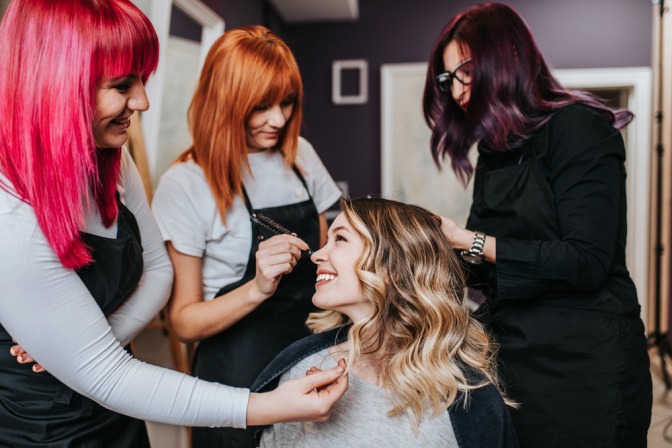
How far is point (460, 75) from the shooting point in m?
1.52

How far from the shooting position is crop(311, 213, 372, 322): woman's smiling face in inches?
51.6

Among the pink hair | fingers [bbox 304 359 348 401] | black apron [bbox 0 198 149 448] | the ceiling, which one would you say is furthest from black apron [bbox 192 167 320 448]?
the ceiling

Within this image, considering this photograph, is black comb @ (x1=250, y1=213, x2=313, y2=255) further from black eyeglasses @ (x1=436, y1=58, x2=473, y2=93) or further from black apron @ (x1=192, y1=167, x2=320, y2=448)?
black eyeglasses @ (x1=436, y1=58, x2=473, y2=93)

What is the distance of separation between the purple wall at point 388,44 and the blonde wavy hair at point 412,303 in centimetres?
348

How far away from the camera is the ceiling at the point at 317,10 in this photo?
437 cm

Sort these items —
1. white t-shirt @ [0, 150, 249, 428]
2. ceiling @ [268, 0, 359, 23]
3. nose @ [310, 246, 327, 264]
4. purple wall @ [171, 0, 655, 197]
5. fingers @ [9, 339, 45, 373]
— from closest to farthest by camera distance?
white t-shirt @ [0, 150, 249, 428]
fingers @ [9, 339, 45, 373]
nose @ [310, 246, 327, 264]
ceiling @ [268, 0, 359, 23]
purple wall @ [171, 0, 655, 197]

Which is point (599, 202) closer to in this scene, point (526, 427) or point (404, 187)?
point (526, 427)

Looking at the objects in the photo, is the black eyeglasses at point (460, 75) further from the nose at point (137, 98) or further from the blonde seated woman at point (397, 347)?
the nose at point (137, 98)

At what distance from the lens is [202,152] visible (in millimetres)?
1521

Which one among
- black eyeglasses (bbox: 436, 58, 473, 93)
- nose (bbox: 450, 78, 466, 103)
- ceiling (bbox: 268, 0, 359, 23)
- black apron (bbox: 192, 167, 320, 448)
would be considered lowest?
black apron (bbox: 192, 167, 320, 448)

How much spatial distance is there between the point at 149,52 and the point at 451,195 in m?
3.83

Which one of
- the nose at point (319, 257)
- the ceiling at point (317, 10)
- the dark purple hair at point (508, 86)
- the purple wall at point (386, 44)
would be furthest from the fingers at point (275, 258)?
the ceiling at point (317, 10)

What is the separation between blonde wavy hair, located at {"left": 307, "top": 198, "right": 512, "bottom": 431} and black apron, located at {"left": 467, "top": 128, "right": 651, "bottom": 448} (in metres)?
0.09

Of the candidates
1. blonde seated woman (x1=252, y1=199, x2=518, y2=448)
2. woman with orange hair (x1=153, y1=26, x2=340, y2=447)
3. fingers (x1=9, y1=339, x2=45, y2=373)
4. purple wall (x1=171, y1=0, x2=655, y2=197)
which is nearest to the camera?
fingers (x1=9, y1=339, x2=45, y2=373)
